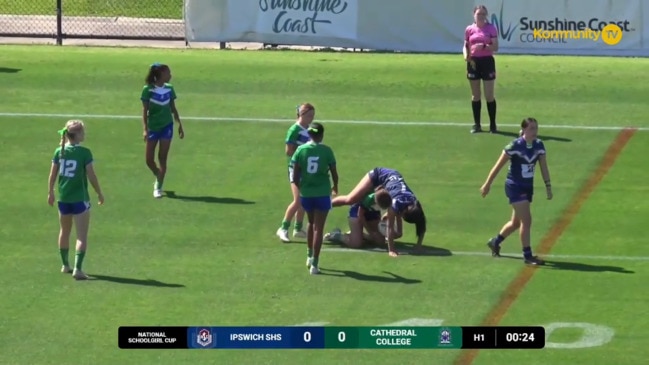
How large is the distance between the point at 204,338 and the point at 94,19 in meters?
26.1

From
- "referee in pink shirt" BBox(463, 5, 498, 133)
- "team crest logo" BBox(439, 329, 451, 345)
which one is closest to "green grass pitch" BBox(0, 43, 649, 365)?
"team crest logo" BBox(439, 329, 451, 345)

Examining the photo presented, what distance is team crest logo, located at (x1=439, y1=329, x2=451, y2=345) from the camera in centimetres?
1425

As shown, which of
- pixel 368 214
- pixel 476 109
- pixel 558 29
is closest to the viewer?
pixel 368 214

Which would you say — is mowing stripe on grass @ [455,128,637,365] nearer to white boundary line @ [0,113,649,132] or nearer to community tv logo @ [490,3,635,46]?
white boundary line @ [0,113,649,132]

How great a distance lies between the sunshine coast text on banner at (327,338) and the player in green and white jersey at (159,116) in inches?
242

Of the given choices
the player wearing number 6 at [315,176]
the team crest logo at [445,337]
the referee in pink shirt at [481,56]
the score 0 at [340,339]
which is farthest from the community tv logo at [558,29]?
the score 0 at [340,339]

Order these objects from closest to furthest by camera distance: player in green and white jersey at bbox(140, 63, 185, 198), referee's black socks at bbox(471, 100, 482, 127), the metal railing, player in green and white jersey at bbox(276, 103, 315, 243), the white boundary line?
player in green and white jersey at bbox(276, 103, 315, 243), player in green and white jersey at bbox(140, 63, 185, 198), referee's black socks at bbox(471, 100, 482, 127), the white boundary line, the metal railing

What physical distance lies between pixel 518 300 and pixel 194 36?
18.4 meters

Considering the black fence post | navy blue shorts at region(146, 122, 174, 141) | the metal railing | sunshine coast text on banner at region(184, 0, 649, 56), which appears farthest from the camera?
the metal railing

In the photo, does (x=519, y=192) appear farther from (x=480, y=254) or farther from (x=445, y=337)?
(x=445, y=337)

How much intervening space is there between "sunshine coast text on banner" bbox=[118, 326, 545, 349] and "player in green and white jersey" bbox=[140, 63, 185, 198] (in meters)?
6.14

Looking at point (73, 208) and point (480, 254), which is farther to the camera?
point (480, 254)

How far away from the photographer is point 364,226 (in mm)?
18016

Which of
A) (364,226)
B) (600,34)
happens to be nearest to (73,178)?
(364,226)
